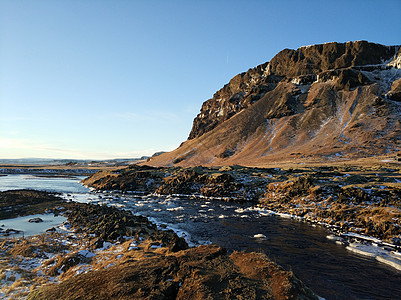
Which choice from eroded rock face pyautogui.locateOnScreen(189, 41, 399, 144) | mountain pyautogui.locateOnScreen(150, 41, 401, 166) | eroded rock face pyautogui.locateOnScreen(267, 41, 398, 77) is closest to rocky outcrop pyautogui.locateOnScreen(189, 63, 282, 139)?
eroded rock face pyautogui.locateOnScreen(189, 41, 399, 144)

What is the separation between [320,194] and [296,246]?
12.1 meters

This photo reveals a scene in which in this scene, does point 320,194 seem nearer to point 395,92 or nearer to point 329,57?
point 395,92

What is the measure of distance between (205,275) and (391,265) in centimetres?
1256

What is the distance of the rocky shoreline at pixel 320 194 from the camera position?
18469 millimetres

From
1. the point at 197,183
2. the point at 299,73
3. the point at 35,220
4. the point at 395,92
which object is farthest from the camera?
the point at 299,73

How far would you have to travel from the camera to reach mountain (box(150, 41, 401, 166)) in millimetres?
89812

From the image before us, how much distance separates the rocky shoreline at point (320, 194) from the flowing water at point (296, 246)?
273cm

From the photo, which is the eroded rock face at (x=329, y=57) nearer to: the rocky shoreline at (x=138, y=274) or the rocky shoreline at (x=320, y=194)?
the rocky shoreline at (x=320, y=194)

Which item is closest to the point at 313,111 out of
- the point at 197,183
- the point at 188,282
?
the point at 197,183

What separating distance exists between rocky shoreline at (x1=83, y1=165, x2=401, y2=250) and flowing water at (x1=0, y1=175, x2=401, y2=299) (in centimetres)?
273

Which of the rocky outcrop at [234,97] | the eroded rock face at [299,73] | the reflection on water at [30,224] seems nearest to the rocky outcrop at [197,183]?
the reflection on water at [30,224]

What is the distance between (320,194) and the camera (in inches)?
1024

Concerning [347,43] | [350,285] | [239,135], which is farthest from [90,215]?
[347,43]

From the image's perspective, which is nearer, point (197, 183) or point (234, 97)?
point (197, 183)
